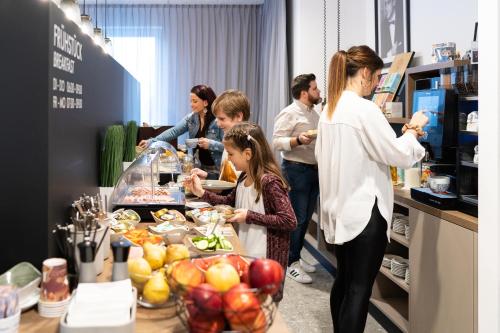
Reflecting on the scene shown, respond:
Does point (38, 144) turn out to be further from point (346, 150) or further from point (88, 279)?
point (346, 150)

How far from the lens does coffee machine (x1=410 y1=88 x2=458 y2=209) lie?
7.75 feet

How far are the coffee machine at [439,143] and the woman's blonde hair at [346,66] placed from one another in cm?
37

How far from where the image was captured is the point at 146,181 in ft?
8.50

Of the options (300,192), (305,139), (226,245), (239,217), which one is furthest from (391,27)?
(226,245)

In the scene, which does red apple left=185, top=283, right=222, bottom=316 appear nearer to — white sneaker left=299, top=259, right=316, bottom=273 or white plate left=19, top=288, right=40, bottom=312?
white plate left=19, top=288, right=40, bottom=312

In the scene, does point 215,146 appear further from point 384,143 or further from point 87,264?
point 87,264

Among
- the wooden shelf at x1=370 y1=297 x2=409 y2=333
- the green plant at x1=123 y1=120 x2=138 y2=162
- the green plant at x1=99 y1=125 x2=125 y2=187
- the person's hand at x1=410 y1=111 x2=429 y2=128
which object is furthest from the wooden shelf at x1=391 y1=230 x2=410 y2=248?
the green plant at x1=123 y1=120 x2=138 y2=162

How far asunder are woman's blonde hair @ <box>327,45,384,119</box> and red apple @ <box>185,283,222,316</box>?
147 cm

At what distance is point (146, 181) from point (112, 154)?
40cm

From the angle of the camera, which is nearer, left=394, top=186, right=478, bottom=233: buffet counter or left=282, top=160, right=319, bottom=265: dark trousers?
left=394, top=186, right=478, bottom=233: buffet counter

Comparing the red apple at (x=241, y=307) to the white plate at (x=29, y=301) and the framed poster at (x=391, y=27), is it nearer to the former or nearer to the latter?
the white plate at (x=29, y=301)

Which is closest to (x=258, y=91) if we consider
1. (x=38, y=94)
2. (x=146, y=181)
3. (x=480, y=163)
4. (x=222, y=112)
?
(x=222, y=112)

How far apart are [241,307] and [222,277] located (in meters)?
0.12

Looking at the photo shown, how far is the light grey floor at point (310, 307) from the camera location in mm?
3082
